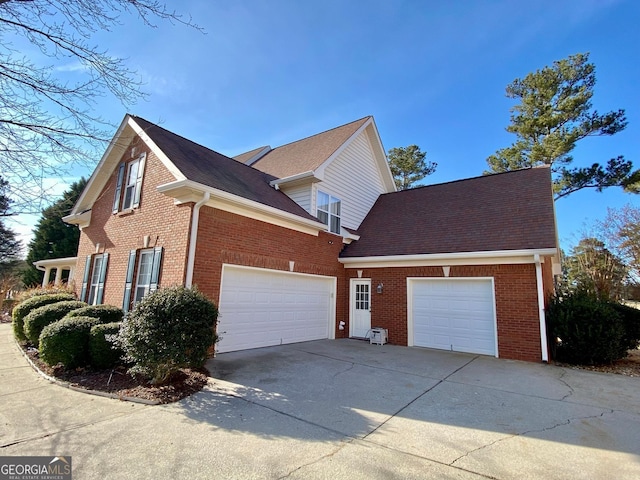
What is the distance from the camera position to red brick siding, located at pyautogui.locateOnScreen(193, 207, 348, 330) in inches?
306

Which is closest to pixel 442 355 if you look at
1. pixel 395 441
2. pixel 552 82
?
pixel 395 441

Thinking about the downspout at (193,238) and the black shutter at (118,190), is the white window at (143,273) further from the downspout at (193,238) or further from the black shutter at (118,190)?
the black shutter at (118,190)

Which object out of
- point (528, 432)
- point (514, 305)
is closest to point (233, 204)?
point (528, 432)

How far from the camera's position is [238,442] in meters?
3.69

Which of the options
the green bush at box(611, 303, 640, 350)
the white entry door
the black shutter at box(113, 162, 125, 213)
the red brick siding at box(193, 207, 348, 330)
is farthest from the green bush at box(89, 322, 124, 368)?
the green bush at box(611, 303, 640, 350)

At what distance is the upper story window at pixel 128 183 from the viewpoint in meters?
10.2

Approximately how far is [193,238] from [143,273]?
102 inches

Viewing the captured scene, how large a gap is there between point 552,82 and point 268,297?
23112 millimetres

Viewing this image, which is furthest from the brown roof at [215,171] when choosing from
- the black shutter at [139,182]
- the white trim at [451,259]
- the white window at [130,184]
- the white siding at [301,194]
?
the white trim at [451,259]

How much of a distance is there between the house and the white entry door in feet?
0.18

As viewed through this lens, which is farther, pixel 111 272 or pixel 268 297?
pixel 111 272

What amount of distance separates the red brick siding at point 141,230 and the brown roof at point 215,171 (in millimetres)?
648

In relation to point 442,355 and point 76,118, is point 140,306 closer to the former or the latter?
point 76,118

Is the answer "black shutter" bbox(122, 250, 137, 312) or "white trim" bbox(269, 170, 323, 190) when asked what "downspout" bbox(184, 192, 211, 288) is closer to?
"black shutter" bbox(122, 250, 137, 312)
